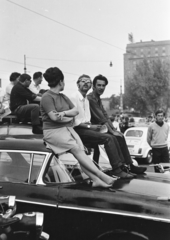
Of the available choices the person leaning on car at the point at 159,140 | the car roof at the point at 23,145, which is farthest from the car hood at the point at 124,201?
the person leaning on car at the point at 159,140

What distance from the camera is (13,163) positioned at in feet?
12.8

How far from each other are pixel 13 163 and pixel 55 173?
0.47 m

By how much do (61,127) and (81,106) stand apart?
80 cm

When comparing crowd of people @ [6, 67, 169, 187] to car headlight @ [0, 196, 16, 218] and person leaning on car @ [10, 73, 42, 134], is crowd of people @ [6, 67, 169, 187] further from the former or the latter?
car headlight @ [0, 196, 16, 218]

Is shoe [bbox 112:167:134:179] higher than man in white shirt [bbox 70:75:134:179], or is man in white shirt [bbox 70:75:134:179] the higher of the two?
man in white shirt [bbox 70:75:134:179]

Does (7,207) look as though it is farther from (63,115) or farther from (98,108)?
(98,108)

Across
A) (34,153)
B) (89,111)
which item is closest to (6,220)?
(34,153)

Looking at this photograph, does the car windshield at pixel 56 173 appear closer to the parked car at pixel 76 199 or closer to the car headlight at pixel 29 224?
the parked car at pixel 76 199

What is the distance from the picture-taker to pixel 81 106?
15.5ft

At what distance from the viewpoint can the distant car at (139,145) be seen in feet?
46.9

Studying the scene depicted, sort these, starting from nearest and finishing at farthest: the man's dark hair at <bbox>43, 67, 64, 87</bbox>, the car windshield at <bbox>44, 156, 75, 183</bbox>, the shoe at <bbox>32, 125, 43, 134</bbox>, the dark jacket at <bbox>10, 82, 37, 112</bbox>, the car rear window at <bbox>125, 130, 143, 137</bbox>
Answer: the car windshield at <bbox>44, 156, 75, 183</bbox>
the man's dark hair at <bbox>43, 67, 64, 87</bbox>
the shoe at <bbox>32, 125, 43, 134</bbox>
the dark jacket at <bbox>10, 82, 37, 112</bbox>
the car rear window at <bbox>125, 130, 143, 137</bbox>

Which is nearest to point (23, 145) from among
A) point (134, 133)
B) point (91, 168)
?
point (91, 168)

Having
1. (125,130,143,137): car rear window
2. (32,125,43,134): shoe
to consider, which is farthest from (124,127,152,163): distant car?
(32,125,43,134): shoe

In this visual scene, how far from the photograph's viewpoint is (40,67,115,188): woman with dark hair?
3781mm
